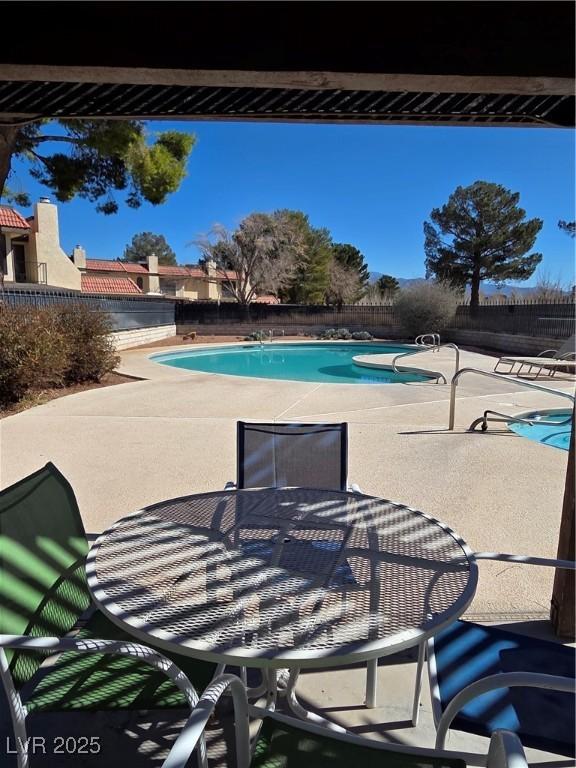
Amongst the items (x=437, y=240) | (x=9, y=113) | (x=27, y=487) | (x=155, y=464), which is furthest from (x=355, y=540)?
(x=437, y=240)

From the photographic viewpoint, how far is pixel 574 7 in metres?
1.71

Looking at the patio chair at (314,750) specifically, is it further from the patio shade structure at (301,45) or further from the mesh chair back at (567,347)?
the mesh chair back at (567,347)

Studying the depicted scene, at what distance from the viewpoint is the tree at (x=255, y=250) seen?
1072 inches

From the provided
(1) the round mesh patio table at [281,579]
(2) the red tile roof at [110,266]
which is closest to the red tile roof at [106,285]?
(2) the red tile roof at [110,266]

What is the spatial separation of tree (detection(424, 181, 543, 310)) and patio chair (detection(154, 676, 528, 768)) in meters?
28.1

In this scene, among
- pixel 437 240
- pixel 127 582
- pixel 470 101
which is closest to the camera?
pixel 127 582

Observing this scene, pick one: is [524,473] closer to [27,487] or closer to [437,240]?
[27,487]

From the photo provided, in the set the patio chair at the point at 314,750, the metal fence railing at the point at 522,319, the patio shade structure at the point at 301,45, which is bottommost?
the patio chair at the point at 314,750

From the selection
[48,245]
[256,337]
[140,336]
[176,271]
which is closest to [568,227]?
[256,337]

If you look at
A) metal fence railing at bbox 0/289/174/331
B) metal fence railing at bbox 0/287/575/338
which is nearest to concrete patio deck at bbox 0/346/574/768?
metal fence railing at bbox 0/287/575/338

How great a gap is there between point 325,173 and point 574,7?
33.9m

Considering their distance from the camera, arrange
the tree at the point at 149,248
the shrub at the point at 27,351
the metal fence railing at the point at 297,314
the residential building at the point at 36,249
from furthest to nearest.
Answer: the tree at the point at 149,248
the residential building at the point at 36,249
the metal fence railing at the point at 297,314
the shrub at the point at 27,351

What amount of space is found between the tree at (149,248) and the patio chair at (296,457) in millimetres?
62994

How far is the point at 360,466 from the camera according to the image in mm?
4180
